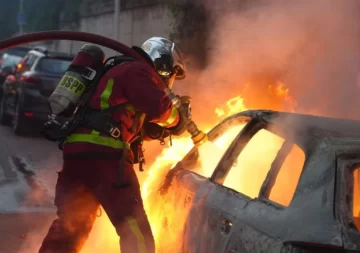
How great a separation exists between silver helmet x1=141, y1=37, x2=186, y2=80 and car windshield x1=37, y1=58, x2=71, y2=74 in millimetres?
7999

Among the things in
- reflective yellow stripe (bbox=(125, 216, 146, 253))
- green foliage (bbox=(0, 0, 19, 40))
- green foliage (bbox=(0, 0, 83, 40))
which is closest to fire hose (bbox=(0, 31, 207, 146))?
reflective yellow stripe (bbox=(125, 216, 146, 253))

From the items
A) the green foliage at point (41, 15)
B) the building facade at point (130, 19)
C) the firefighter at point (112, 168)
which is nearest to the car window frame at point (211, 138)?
the firefighter at point (112, 168)

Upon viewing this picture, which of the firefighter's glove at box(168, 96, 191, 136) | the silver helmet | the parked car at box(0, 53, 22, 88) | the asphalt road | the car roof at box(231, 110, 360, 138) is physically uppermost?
the silver helmet

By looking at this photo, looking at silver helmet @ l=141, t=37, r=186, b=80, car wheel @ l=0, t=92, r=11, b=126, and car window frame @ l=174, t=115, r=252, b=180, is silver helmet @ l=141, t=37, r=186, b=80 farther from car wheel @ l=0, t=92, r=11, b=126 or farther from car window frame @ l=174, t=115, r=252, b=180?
car wheel @ l=0, t=92, r=11, b=126

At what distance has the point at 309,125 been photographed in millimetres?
3453

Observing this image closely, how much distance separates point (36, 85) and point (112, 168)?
8906mm

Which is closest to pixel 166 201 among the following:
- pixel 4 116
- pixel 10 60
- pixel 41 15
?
pixel 4 116

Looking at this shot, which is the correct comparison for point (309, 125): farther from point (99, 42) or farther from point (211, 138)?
point (99, 42)

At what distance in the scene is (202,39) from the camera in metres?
15.6

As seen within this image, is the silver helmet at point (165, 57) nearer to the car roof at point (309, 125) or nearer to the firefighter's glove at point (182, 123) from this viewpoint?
the firefighter's glove at point (182, 123)

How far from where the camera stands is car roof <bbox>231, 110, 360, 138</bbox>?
130 inches

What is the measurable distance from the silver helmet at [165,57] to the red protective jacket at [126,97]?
61cm

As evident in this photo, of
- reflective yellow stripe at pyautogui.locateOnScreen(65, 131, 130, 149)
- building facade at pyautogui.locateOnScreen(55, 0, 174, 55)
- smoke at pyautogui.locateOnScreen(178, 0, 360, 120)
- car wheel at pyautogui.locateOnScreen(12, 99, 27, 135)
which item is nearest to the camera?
reflective yellow stripe at pyautogui.locateOnScreen(65, 131, 130, 149)

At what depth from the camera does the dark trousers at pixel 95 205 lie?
3891 mm
